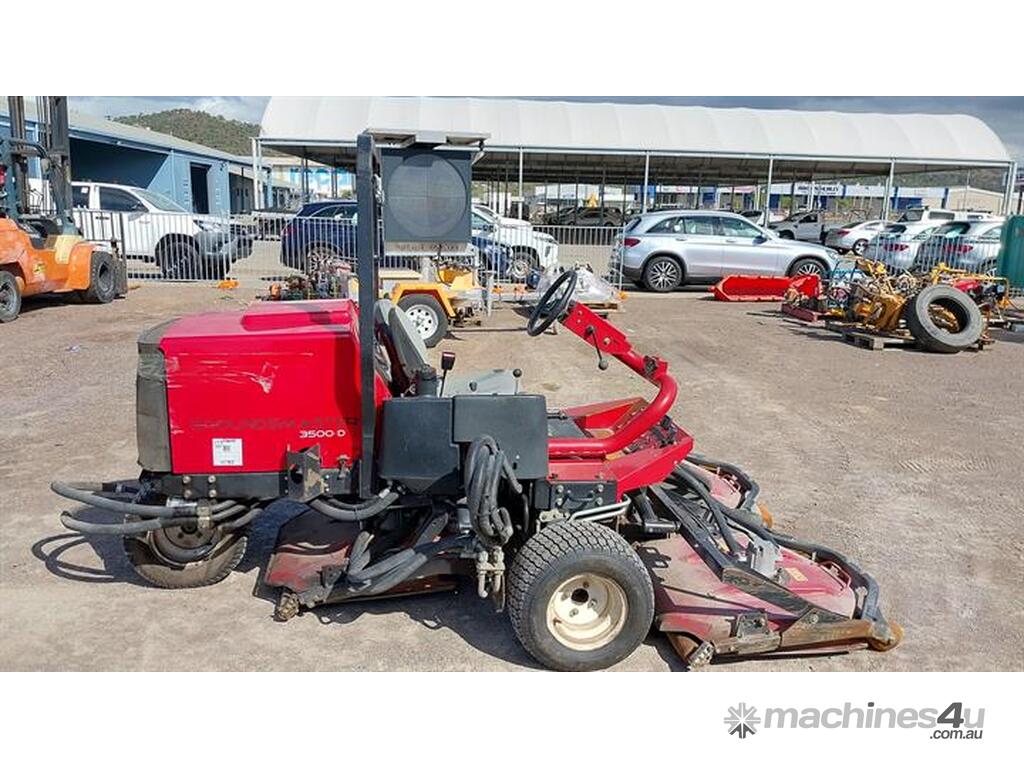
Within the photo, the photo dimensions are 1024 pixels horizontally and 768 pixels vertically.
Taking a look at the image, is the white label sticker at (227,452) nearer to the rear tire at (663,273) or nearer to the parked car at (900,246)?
the rear tire at (663,273)

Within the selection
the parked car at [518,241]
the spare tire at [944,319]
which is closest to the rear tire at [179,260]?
the parked car at [518,241]

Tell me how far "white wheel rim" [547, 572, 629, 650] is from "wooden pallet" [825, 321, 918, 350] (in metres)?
8.45

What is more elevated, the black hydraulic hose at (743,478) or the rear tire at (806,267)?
the rear tire at (806,267)

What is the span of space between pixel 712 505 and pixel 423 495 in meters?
1.36

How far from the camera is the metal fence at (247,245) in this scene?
14.3 meters

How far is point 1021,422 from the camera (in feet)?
23.6

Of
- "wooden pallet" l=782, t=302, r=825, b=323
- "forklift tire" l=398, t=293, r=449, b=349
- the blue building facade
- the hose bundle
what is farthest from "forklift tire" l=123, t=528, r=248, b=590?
A: the blue building facade

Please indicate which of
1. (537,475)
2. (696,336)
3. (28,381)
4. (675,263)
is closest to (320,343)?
(537,475)

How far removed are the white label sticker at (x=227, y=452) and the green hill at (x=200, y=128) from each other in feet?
317

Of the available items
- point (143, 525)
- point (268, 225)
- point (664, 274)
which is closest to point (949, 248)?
point (664, 274)

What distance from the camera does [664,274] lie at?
16.4 m

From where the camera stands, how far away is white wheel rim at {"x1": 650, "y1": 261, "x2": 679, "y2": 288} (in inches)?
643
